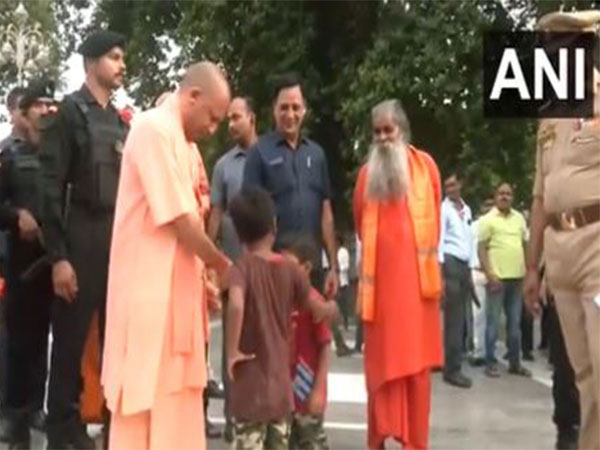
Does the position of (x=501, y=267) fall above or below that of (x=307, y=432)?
above

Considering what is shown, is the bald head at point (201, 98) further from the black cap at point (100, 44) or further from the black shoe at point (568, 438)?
the black shoe at point (568, 438)

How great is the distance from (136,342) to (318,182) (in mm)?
2865

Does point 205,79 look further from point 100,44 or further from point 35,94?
point 35,94

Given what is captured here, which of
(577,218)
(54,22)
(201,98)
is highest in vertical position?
(54,22)

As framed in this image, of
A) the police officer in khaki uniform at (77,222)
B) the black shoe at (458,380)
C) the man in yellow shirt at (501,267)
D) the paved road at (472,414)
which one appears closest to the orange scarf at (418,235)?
the paved road at (472,414)

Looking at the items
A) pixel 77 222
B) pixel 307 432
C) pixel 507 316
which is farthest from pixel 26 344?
pixel 507 316

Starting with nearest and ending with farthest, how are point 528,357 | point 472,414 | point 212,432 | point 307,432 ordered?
1. point 307,432
2. point 212,432
3. point 472,414
4. point 528,357

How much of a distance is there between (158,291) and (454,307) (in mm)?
8772

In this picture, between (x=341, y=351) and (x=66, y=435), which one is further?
Result: (x=341, y=351)

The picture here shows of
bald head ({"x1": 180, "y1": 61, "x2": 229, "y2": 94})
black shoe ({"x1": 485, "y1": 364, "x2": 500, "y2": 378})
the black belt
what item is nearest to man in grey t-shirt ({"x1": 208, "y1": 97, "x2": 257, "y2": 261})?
the black belt

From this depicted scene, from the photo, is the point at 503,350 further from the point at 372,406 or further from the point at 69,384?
the point at 69,384

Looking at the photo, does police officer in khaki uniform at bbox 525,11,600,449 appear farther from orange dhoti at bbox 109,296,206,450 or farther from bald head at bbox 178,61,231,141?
orange dhoti at bbox 109,296,206,450

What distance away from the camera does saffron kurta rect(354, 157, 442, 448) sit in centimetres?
845

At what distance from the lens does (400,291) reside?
27.8 ft
